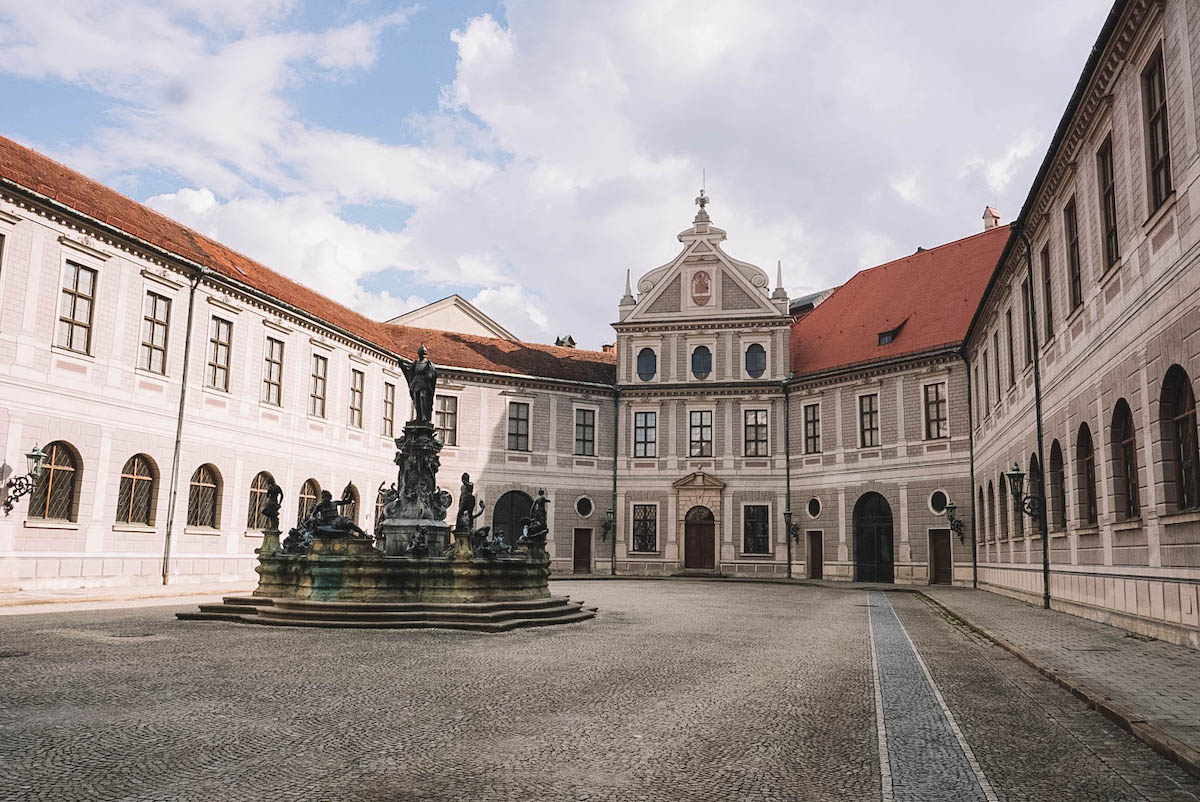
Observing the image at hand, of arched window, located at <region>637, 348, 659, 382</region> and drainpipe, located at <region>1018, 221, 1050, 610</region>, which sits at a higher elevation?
arched window, located at <region>637, 348, 659, 382</region>

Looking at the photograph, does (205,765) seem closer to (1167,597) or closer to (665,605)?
(1167,597)

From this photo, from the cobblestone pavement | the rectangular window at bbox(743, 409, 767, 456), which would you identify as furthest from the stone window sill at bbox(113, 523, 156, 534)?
the rectangular window at bbox(743, 409, 767, 456)

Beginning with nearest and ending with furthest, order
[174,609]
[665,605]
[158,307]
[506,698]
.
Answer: [506,698] < [174,609] < [665,605] < [158,307]

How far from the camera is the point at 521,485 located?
41844mm

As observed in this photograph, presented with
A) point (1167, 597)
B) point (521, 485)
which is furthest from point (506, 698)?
point (521, 485)

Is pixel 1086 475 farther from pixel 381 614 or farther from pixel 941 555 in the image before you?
pixel 941 555

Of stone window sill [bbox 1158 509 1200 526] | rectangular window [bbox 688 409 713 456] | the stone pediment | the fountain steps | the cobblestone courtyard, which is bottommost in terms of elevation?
the cobblestone courtyard

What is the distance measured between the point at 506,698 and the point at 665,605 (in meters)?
14.2

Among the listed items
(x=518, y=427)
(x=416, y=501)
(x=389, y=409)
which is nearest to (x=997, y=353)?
(x=416, y=501)

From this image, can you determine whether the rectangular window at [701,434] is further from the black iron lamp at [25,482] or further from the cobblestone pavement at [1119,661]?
the black iron lamp at [25,482]

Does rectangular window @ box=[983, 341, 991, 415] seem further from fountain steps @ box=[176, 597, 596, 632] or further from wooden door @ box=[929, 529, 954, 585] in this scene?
fountain steps @ box=[176, 597, 596, 632]

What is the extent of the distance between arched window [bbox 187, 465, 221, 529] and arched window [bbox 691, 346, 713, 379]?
21.6 m

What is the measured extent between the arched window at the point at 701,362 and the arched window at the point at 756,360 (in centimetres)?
168

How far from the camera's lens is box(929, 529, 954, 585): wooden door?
35438mm
